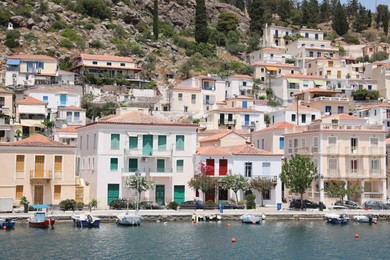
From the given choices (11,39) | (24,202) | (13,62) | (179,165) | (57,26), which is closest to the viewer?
(24,202)

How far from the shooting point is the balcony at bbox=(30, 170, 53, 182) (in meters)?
59.2

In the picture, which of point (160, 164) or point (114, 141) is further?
point (160, 164)

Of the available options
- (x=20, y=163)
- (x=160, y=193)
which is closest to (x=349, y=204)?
(x=160, y=193)

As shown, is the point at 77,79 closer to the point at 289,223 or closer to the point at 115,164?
the point at 115,164

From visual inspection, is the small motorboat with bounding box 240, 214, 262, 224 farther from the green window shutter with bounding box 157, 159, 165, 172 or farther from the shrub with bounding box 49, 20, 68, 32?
the shrub with bounding box 49, 20, 68, 32

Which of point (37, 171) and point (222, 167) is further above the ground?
point (222, 167)

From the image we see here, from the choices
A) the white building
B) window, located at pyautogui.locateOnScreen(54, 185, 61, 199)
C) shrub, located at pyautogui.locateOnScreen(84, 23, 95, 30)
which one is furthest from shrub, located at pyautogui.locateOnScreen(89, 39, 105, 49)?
window, located at pyautogui.locateOnScreen(54, 185, 61, 199)

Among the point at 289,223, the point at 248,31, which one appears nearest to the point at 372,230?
the point at 289,223

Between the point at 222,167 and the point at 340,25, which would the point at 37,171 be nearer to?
the point at 222,167

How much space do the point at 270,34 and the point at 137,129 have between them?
9770 centimetres

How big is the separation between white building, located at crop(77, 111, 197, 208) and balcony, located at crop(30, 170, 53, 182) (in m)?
5.28

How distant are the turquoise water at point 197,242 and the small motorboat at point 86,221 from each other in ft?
2.75

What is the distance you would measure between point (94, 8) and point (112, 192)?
95257mm

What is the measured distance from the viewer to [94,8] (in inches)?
5960
